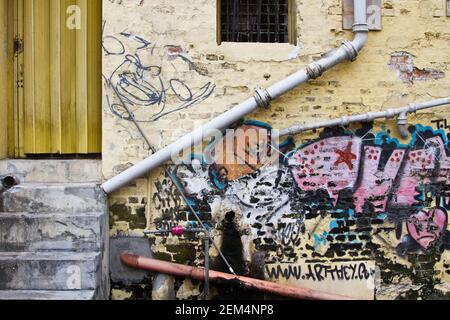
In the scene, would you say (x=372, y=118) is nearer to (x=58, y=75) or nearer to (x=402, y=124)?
(x=402, y=124)

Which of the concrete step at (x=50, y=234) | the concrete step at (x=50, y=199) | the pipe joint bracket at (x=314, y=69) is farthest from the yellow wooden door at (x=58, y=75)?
the pipe joint bracket at (x=314, y=69)

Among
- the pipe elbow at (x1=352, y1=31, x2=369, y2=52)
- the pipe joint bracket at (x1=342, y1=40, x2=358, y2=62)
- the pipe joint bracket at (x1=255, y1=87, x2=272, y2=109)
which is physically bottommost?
the pipe joint bracket at (x1=255, y1=87, x2=272, y2=109)

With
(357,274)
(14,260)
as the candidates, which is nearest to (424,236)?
(357,274)

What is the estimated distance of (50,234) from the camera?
632 cm

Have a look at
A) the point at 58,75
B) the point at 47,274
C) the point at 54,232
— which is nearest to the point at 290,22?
the point at 58,75

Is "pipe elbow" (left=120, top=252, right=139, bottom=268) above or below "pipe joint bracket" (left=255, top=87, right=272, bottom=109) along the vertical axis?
below

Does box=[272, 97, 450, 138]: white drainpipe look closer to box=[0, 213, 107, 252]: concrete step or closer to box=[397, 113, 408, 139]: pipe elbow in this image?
box=[397, 113, 408, 139]: pipe elbow

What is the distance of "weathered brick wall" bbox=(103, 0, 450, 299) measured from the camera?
675 centimetres

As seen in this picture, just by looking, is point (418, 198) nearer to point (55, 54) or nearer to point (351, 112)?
point (351, 112)

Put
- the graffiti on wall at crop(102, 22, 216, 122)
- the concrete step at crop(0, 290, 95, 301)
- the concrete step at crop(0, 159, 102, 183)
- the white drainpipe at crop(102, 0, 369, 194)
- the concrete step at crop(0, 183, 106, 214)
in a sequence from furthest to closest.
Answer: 1. the concrete step at crop(0, 159, 102, 183)
2. the graffiti on wall at crop(102, 22, 216, 122)
3. the white drainpipe at crop(102, 0, 369, 194)
4. the concrete step at crop(0, 183, 106, 214)
5. the concrete step at crop(0, 290, 95, 301)

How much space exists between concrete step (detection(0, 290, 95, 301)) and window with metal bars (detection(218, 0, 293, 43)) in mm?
3235

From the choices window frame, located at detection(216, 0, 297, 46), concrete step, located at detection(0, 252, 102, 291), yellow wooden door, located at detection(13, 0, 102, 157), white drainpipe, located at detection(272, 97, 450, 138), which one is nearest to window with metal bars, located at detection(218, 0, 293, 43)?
window frame, located at detection(216, 0, 297, 46)

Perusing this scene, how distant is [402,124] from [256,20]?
2057 mm

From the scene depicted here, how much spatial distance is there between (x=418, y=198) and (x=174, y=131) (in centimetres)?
294
